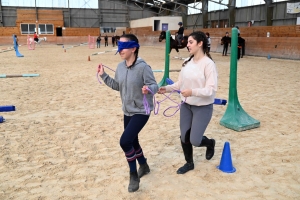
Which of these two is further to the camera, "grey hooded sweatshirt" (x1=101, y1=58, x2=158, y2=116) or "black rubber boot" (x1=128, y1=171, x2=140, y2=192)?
"black rubber boot" (x1=128, y1=171, x2=140, y2=192)

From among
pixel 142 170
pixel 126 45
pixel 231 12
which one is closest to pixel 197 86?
pixel 126 45

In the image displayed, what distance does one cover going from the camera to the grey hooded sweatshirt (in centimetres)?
293

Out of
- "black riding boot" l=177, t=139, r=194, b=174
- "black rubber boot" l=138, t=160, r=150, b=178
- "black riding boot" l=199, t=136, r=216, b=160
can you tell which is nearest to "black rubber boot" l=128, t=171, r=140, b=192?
"black rubber boot" l=138, t=160, r=150, b=178

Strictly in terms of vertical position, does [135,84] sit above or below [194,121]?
above

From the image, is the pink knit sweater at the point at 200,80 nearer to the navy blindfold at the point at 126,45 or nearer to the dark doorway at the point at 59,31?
the navy blindfold at the point at 126,45

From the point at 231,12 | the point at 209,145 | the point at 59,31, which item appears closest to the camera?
the point at 209,145

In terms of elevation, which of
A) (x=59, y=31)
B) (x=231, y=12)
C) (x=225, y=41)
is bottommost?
(x=225, y=41)

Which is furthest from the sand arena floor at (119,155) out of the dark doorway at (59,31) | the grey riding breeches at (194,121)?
the dark doorway at (59,31)

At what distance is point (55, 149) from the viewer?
4.21 m

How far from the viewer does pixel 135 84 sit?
294 cm

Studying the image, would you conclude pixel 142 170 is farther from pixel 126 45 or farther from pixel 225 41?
pixel 225 41

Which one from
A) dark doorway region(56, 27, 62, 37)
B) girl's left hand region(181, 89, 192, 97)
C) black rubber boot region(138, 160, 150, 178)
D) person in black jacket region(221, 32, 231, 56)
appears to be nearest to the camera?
girl's left hand region(181, 89, 192, 97)

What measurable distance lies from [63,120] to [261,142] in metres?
3.51

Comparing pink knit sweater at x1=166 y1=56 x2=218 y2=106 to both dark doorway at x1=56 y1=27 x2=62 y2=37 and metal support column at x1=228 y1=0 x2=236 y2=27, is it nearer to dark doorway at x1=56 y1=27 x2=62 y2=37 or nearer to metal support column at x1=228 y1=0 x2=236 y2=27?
metal support column at x1=228 y1=0 x2=236 y2=27
